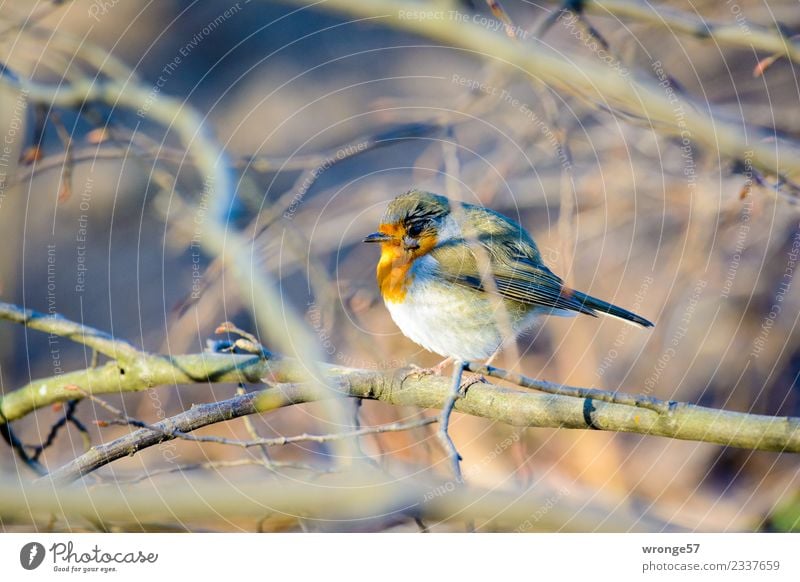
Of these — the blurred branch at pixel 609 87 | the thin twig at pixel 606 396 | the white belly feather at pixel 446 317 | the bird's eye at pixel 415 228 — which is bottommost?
the thin twig at pixel 606 396

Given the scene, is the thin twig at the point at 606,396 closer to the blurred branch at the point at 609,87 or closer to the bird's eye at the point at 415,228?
the bird's eye at the point at 415,228

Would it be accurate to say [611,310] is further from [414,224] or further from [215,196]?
[215,196]

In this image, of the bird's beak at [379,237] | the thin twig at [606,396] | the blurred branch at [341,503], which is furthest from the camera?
the bird's beak at [379,237]

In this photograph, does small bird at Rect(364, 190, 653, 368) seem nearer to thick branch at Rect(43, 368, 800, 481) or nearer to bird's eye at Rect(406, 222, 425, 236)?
bird's eye at Rect(406, 222, 425, 236)

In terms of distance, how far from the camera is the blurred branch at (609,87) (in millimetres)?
1646

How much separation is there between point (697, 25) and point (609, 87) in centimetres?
22

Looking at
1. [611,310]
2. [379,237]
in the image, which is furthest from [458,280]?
[611,310]

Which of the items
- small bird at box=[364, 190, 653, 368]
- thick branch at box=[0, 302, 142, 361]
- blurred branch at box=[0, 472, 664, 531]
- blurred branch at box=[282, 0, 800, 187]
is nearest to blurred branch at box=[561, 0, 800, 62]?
blurred branch at box=[282, 0, 800, 187]

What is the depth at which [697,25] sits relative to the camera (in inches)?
65.8

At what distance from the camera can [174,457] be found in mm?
1954

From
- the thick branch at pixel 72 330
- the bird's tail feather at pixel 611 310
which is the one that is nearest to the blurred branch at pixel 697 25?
the bird's tail feather at pixel 611 310

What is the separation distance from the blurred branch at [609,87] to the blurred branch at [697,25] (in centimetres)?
13

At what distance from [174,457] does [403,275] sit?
2.59 ft
